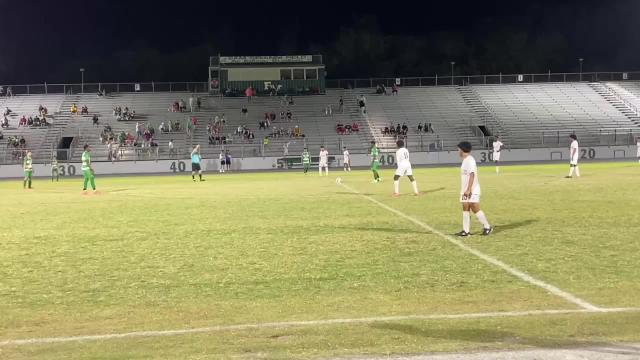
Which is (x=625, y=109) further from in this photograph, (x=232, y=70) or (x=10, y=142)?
(x=10, y=142)

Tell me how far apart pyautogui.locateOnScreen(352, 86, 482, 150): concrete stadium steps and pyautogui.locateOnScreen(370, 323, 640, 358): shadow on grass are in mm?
50512

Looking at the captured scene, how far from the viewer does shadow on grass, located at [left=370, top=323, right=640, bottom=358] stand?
531 centimetres

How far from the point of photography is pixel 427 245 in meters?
11.3

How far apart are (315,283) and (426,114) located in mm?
59602

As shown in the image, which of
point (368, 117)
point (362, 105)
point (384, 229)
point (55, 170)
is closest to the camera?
point (384, 229)

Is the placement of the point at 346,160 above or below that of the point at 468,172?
below

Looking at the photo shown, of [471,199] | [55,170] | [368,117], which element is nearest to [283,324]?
[471,199]

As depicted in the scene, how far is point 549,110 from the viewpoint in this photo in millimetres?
66438

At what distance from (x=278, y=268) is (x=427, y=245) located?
316cm

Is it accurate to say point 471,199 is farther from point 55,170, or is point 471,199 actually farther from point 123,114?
point 123,114

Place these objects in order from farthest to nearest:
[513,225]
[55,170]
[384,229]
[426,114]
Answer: [426,114], [55,170], [513,225], [384,229]

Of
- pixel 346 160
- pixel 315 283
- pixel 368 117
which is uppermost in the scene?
pixel 368 117

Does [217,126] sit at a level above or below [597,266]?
above

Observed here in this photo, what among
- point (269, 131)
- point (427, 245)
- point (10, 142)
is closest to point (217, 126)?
point (269, 131)
